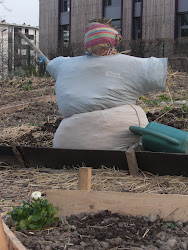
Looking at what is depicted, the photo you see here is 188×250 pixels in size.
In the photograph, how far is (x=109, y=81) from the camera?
396 cm

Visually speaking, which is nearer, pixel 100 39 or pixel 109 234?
pixel 109 234

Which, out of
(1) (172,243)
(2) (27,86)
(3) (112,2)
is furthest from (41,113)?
(3) (112,2)

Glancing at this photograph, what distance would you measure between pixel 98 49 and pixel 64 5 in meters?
21.8

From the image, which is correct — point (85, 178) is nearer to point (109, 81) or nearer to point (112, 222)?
point (112, 222)

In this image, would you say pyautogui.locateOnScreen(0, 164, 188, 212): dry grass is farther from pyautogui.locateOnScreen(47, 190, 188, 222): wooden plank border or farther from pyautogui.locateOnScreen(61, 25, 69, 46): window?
pyautogui.locateOnScreen(61, 25, 69, 46): window

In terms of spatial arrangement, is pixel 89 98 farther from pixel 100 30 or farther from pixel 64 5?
pixel 64 5

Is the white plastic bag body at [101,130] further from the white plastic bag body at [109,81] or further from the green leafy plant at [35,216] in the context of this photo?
the green leafy plant at [35,216]

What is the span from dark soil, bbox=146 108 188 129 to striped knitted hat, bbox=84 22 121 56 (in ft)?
4.82

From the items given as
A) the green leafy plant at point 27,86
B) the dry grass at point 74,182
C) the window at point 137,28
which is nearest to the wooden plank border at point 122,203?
the dry grass at point 74,182

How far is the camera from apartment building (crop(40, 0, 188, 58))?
677 inches

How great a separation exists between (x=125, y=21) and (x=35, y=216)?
792 inches

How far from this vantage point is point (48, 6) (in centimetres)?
2530

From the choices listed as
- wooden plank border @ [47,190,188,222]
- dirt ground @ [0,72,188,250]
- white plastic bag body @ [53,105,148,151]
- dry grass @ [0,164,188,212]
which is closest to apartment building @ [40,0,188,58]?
dirt ground @ [0,72,188,250]

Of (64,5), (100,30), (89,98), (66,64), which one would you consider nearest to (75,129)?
(89,98)
